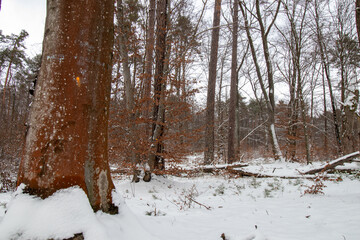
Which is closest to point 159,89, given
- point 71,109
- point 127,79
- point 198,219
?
point 127,79

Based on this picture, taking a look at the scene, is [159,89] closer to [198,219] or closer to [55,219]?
[198,219]

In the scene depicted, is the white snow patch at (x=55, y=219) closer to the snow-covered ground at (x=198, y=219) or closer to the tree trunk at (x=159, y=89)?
the snow-covered ground at (x=198, y=219)

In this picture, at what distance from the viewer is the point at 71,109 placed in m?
1.54

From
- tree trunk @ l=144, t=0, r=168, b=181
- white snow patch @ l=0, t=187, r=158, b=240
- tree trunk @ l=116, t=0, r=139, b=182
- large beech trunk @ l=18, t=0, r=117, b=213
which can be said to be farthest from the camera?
tree trunk @ l=144, t=0, r=168, b=181

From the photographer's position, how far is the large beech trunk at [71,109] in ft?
4.83

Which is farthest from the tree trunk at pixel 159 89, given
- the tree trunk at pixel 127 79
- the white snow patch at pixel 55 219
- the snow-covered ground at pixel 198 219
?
the white snow patch at pixel 55 219

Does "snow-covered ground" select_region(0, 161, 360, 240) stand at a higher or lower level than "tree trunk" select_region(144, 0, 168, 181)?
lower

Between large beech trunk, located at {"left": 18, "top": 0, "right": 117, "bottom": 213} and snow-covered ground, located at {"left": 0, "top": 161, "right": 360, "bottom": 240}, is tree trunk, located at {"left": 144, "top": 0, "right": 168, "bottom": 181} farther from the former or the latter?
large beech trunk, located at {"left": 18, "top": 0, "right": 117, "bottom": 213}

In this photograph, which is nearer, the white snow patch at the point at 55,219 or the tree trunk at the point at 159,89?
the white snow patch at the point at 55,219

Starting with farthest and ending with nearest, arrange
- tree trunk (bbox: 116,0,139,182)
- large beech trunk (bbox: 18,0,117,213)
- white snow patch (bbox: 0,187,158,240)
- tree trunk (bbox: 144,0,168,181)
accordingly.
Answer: tree trunk (bbox: 144,0,168,181) → tree trunk (bbox: 116,0,139,182) → large beech trunk (bbox: 18,0,117,213) → white snow patch (bbox: 0,187,158,240)

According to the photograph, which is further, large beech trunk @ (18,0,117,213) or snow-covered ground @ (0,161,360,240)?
large beech trunk @ (18,0,117,213)

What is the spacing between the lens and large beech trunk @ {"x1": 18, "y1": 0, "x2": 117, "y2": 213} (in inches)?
57.9

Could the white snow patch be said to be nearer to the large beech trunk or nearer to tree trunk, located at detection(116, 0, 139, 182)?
the large beech trunk

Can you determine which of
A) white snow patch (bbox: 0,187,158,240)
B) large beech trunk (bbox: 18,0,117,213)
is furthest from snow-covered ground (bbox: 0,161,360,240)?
large beech trunk (bbox: 18,0,117,213)
